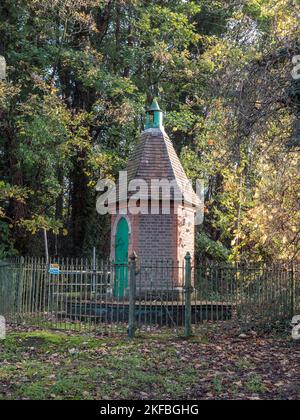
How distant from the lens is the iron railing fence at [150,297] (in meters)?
13.1

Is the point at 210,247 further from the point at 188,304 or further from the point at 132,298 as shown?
the point at 132,298

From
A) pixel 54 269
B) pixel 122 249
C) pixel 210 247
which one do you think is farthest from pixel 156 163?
pixel 210 247

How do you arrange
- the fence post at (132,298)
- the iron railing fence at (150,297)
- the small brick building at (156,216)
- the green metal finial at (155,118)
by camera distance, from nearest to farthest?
the fence post at (132,298) → the iron railing fence at (150,297) → the small brick building at (156,216) → the green metal finial at (155,118)

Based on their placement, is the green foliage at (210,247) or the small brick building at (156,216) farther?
the green foliage at (210,247)

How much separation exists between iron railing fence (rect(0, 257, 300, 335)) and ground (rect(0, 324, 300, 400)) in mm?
905

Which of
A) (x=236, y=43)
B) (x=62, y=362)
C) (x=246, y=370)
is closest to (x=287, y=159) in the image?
(x=246, y=370)

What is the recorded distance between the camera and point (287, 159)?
10617 mm

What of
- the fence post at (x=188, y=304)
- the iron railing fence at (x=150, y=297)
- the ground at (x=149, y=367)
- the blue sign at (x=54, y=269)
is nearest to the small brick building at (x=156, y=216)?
the iron railing fence at (x=150, y=297)

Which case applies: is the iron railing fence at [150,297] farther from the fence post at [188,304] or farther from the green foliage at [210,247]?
the green foliage at [210,247]

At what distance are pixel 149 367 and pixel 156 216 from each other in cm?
746

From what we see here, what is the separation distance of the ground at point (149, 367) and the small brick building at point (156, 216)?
3.63 meters

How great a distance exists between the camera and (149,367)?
9.00m

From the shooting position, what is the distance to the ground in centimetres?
751

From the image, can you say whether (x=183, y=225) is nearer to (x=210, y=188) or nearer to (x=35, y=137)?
(x=35, y=137)
